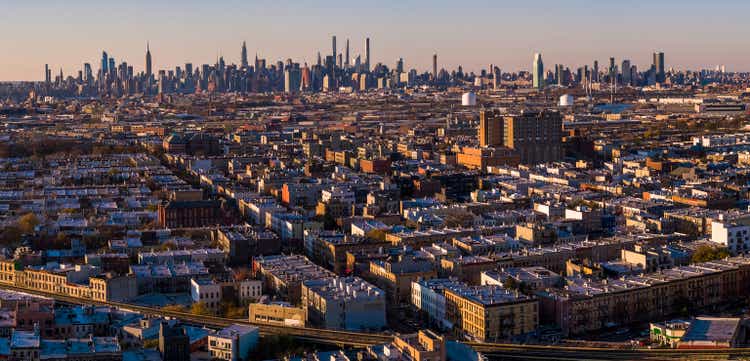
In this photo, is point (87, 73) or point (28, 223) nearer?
point (28, 223)

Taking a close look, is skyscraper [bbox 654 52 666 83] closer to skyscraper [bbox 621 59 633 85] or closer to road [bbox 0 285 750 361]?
skyscraper [bbox 621 59 633 85]

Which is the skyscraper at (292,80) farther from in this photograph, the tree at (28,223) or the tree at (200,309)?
the tree at (200,309)

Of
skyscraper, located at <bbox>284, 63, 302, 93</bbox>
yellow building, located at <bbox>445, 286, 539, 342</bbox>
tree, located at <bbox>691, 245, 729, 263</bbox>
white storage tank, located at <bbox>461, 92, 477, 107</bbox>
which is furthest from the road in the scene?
skyscraper, located at <bbox>284, 63, 302, 93</bbox>

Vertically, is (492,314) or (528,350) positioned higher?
(492,314)

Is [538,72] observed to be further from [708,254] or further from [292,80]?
[708,254]

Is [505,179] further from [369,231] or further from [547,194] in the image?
[369,231]

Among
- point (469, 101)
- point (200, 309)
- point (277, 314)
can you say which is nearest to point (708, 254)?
point (277, 314)
